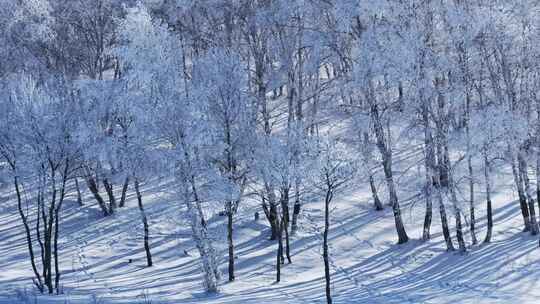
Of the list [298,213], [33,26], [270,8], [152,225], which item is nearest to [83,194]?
[152,225]

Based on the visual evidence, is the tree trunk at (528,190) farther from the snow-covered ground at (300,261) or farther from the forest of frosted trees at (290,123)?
the snow-covered ground at (300,261)

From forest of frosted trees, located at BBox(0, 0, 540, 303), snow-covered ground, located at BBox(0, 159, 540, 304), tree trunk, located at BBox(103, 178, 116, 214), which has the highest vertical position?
forest of frosted trees, located at BBox(0, 0, 540, 303)

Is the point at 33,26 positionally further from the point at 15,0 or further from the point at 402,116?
the point at 402,116

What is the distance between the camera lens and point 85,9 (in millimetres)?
31484

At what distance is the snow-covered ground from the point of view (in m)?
19.1

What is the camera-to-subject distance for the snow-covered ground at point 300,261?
19094 millimetres

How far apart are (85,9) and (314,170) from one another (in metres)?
18.6

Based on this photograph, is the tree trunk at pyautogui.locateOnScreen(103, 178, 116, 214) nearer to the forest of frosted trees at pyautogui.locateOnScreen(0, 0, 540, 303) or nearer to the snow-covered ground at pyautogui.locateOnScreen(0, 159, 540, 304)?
the snow-covered ground at pyautogui.locateOnScreen(0, 159, 540, 304)

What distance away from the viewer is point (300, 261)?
79.5ft

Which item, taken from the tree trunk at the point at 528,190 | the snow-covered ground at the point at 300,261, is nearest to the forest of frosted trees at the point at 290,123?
the tree trunk at the point at 528,190

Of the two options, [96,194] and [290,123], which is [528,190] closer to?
[290,123]

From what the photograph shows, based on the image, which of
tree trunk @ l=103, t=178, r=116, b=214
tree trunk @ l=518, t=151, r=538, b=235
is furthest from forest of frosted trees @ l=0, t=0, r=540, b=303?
tree trunk @ l=103, t=178, r=116, b=214

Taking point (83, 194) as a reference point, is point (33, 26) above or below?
above

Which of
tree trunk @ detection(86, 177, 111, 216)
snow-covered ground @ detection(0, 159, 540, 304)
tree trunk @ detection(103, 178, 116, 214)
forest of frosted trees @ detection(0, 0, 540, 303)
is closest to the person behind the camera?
snow-covered ground @ detection(0, 159, 540, 304)
